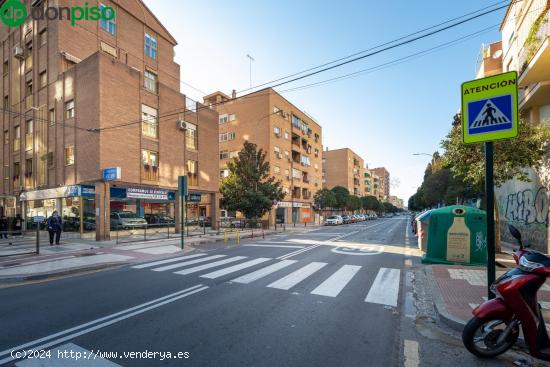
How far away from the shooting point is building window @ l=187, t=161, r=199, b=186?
23714 millimetres

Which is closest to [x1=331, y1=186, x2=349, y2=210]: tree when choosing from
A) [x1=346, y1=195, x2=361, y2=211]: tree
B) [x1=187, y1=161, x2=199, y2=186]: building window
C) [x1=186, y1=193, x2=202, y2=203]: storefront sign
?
[x1=346, y1=195, x2=361, y2=211]: tree

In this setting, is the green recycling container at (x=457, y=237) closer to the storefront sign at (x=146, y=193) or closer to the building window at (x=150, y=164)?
the storefront sign at (x=146, y=193)

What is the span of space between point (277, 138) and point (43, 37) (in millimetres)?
27228

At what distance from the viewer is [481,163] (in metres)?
9.73

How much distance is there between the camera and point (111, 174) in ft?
54.0

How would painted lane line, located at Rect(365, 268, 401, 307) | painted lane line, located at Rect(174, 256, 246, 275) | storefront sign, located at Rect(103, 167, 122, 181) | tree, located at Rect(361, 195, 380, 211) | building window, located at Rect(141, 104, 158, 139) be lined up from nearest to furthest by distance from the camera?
1. painted lane line, located at Rect(365, 268, 401, 307)
2. painted lane line, located at Rect(174, 256, 246, 275)
3. storefront sign, located at Rect(103, 167, 122, 181)
4. building window, located at Rect(141, 104, 158, 139)
5. tree, located at Rect(361, 195, 380, 211)

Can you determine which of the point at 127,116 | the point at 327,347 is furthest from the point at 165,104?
the point at 327,347

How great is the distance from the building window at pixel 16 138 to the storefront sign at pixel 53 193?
4.41 meters

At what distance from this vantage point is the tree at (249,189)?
2812 cm

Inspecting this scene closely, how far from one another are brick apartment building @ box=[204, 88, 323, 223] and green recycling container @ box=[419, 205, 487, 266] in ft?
94.3

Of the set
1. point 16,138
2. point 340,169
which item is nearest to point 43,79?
point 16,138

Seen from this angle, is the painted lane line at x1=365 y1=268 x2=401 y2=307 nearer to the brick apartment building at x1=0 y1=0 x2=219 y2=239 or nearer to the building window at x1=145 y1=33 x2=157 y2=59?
the brick apartment building at x1=0 y1=0 x2=219 y2=239

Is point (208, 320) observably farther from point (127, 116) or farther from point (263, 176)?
point (263, 176)

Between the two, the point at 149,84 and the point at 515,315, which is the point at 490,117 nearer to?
the point at 515,315
